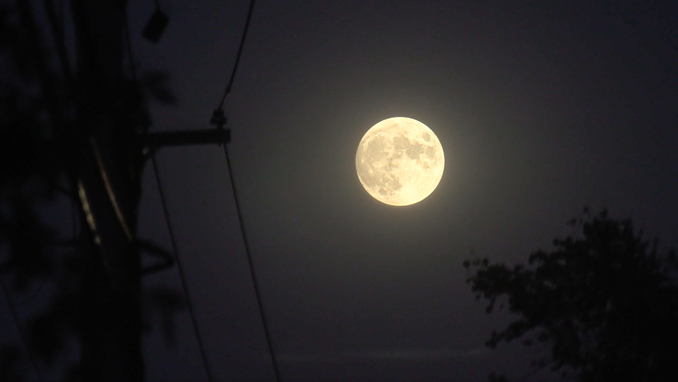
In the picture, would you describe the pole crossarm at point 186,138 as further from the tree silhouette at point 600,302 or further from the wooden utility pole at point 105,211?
the tree silhouette at point 600,302

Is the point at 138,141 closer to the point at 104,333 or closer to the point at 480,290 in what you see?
the point at 104,333

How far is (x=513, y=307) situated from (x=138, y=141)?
9.80 m

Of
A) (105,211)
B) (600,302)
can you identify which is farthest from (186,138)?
(600,302)

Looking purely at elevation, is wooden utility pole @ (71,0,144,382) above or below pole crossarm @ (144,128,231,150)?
below

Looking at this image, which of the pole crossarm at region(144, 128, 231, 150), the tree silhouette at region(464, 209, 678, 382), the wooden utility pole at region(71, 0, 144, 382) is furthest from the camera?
the tree silhouette at region(464, 209, 678, 382)

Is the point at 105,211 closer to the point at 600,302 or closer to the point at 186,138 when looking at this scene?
the point at 186,138

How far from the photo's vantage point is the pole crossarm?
5282mm

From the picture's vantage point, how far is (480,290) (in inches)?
520

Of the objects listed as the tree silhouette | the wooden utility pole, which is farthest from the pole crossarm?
the tree silhouette

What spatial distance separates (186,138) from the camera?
230 inches

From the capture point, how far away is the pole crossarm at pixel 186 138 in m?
5.28

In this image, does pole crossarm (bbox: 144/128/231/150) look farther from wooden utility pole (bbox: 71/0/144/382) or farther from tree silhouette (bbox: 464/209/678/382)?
tree silhouette (bbox: 464/209/678/382)

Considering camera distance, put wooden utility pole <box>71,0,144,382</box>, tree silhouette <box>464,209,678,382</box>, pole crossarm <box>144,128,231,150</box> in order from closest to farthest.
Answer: wooden utility pole <box>71,0,144,382</box>, pole crossarm <box>144,128,231,150</box>, tree silhouette <box>464,209,678,382</box>

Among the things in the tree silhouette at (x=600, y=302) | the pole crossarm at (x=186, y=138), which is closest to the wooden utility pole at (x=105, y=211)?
the pole crossarm at (x=186, y=138)
